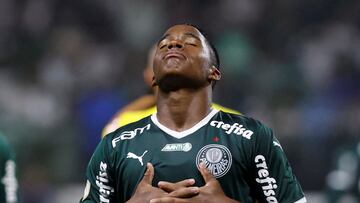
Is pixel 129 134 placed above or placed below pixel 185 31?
below

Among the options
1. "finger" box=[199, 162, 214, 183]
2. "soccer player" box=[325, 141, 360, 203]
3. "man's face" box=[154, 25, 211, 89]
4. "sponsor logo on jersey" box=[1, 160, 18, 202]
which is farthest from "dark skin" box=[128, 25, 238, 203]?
"soccer player" box=[325, 141, 360, 203]

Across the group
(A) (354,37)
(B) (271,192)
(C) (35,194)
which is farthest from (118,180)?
(A) (354,37)

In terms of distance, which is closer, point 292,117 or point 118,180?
point 118,180

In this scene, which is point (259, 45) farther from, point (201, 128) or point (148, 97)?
point (201, 128)

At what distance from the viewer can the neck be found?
4.43 m

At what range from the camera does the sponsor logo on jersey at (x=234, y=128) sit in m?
4.31

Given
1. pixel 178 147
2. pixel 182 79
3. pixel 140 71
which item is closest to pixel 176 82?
pixel 182 79

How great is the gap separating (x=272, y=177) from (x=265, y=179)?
1.2 inches

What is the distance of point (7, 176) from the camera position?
5.67 m

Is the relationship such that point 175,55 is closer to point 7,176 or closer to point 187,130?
point 187,130

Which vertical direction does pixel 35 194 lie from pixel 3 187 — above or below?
below

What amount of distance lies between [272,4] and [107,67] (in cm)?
187

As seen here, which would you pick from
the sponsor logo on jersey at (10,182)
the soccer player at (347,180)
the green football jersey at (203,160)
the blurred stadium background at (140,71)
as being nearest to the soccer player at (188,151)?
the green football jersey at (203,160)

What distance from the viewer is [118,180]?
4.36m
